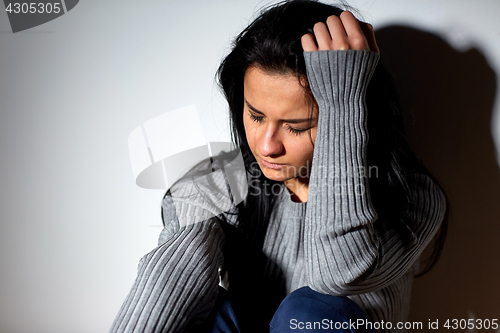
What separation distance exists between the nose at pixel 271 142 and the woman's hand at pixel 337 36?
0.16 metres

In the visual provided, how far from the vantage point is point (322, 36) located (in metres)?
0.67

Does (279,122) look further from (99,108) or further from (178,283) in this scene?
(99,108)

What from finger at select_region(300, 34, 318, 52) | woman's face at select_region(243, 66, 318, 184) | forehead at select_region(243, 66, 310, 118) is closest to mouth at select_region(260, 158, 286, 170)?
woman's face at select_region(243, 66, 318, 184)

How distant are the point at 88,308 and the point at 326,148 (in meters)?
0.99

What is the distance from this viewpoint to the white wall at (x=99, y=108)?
0.93m

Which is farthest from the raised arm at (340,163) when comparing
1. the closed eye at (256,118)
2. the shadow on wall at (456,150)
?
the shadow on wall at (456,150)

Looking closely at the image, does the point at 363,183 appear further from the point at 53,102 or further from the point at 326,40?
the point at 53,102

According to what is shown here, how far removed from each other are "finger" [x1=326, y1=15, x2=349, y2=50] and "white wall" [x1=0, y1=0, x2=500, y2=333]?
0.24 metres

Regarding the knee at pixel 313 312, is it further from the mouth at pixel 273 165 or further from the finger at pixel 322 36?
the finger at pixel 322 36

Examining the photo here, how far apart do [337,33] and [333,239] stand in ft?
1.20

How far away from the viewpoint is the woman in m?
0.67

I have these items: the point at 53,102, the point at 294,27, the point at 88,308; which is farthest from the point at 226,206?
the point at 88,308

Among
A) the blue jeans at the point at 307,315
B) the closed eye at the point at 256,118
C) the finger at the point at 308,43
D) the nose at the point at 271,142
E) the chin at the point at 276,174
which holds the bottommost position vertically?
the blue jeans at the point at 307,315

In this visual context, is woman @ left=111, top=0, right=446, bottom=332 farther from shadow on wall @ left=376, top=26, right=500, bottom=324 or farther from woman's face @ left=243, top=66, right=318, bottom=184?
shadow on wall @ left=376, top=26, right=500, bottom=324
